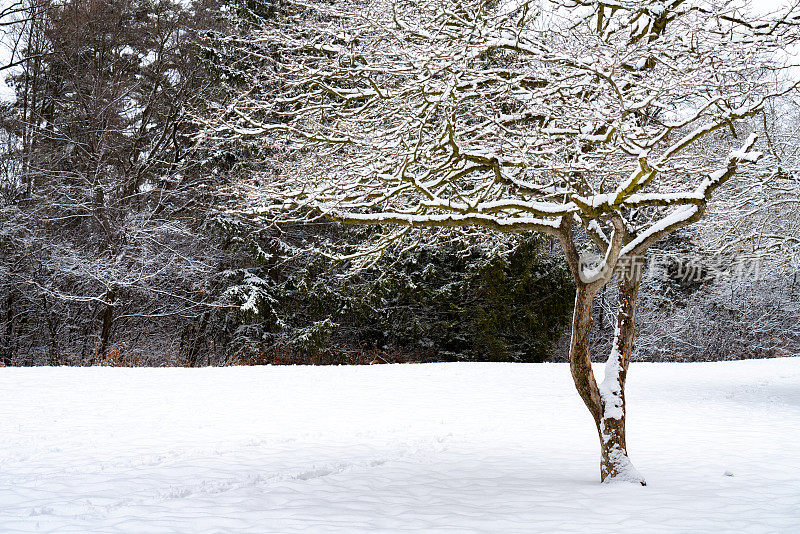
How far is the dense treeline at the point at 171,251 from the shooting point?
15.2 m

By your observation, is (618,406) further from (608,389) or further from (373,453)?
(373,453)

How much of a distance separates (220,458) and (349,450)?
1466 mm

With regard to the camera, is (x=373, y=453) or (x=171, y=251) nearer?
(x=373, y=453)

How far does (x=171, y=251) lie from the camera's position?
15695mm

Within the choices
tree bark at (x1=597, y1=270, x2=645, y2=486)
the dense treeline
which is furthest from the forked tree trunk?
the dense treeline

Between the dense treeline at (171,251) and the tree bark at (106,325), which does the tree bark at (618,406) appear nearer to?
the dense treeline at (171,251)

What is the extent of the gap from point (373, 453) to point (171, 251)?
1045cm

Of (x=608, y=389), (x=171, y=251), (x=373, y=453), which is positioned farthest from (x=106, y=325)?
(x=608, y=389)

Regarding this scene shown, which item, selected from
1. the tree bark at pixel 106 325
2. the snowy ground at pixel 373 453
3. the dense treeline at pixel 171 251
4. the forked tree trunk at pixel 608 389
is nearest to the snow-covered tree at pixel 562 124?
the forked tree trunk at pixel 608 389

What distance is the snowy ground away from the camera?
4.56m

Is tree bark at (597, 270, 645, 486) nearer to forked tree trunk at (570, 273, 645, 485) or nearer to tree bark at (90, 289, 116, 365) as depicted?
forked tree trunk at (570, 273, 645, 485)

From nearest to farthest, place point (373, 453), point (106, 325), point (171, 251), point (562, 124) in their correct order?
point (562, 124)
point (373, 453)
point (106, 325)
point (171, 251)

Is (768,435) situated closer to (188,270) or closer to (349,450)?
(349,450)

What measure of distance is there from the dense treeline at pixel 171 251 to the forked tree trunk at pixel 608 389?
9928 millimetres
